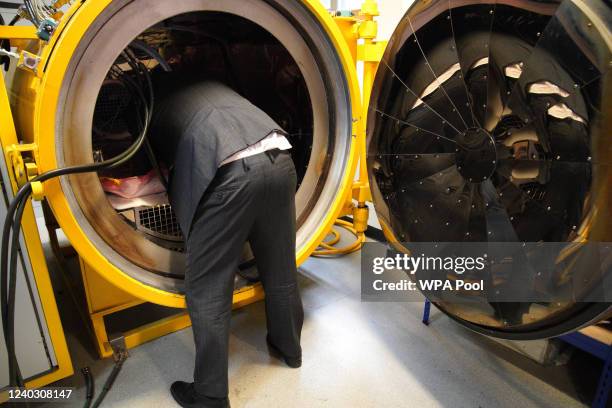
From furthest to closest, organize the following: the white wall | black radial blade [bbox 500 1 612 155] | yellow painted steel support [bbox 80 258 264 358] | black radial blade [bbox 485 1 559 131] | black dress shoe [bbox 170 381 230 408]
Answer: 1. the white wall
2. yellow painted steel support [bbox 80 258 264 358]
3. black dress shoe [bbox 170 381 230 408]
4. black radial blade [bbox 485 1 559 131]
5. black radial blade [bbox 500 1 612 155]

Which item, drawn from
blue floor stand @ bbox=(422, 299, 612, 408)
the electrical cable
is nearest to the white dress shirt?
the electrical cable

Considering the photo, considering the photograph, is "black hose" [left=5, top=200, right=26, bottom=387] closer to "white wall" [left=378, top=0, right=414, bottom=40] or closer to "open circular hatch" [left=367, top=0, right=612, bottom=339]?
"open circular hatch" [left=367, top=0, right=612, bottom=339]

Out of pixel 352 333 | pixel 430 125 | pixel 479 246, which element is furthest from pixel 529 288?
pixel 352 333

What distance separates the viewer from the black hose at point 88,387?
4.36 feet

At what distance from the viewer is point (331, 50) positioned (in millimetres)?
1520

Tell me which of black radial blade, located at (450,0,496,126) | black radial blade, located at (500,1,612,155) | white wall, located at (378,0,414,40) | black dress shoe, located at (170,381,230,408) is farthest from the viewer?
white wall, located at (378,0,414,40)

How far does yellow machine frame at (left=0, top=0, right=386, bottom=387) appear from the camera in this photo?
0.99 m

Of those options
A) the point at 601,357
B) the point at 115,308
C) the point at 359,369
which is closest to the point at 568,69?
the point at 601,357

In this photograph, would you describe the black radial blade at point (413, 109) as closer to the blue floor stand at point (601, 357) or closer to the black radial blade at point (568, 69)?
the black radial blade at point (568, 69)

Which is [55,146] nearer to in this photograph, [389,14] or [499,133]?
[499,133]

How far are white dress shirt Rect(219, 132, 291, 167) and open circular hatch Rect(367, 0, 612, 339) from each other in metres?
0.39

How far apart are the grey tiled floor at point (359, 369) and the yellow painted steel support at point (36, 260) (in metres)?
0.19

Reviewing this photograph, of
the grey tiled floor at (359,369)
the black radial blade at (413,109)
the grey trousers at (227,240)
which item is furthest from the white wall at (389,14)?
the grey tiled floor at (359,369)

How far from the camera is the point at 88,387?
4.50 feet
